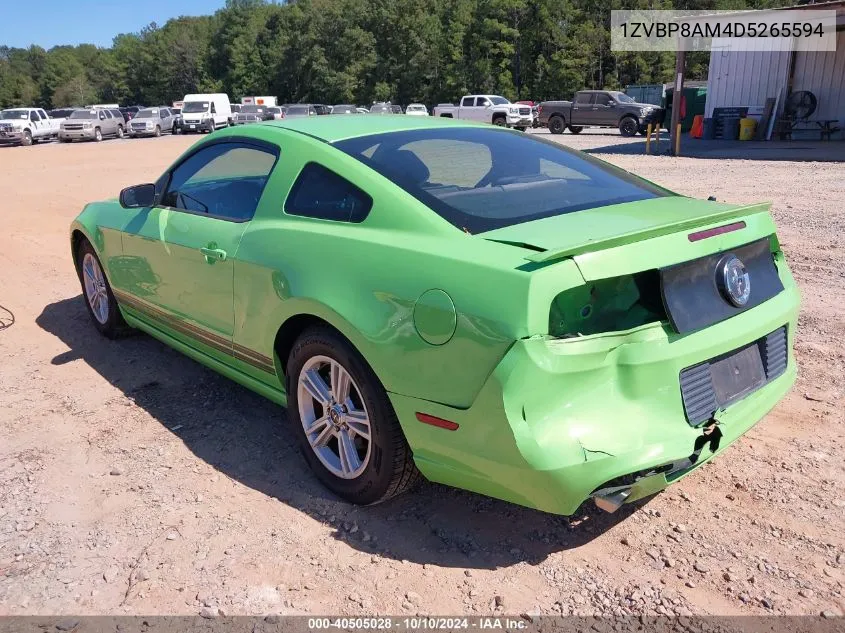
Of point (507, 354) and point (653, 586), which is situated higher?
point (507, 354)

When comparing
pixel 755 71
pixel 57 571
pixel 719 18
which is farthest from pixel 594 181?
pixel 755 71

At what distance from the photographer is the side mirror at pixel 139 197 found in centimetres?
423

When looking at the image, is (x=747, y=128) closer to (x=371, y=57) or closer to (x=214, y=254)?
(x=214, y=254)

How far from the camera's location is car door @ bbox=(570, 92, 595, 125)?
31438 millimetres

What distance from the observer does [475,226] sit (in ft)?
8.66

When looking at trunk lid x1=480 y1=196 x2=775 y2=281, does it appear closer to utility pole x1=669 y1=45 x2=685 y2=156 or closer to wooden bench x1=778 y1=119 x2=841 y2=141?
utility pole x1=669 y1=45 x2=685 y2=156

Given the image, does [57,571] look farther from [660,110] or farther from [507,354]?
[660,110]

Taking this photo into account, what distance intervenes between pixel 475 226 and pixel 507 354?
621 millimetres

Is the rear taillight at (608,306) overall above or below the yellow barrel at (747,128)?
above

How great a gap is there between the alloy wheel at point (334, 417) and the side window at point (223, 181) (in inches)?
37.8

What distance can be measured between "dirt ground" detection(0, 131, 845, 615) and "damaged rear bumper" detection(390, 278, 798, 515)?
37 centimetres

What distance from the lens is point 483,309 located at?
2.29 m

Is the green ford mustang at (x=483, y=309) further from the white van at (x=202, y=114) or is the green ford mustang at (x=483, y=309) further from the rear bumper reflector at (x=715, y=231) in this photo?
the white van at (x=202, y=114)

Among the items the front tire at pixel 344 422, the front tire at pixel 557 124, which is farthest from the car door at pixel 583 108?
the front tire at pixel 344 422
